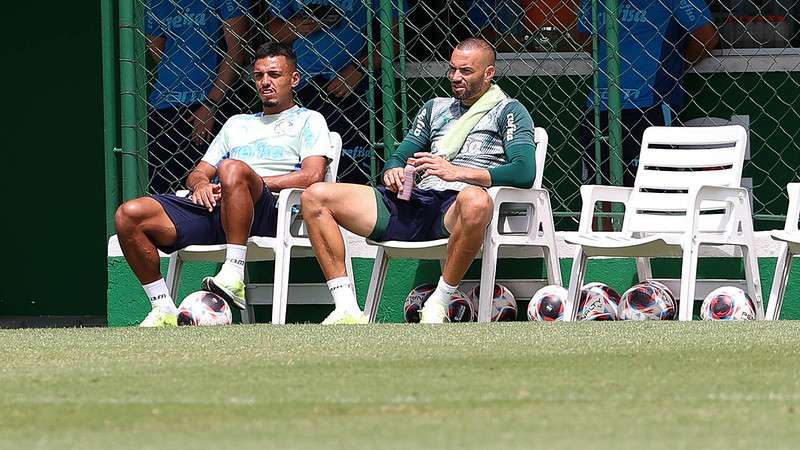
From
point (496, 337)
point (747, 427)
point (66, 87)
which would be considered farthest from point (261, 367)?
point (66, 87)

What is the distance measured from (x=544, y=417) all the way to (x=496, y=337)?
2034mm

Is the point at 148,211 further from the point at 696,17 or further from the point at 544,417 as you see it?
the point at 544,417

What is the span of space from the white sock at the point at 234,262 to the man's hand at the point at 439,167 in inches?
34.9

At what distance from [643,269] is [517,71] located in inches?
55.4

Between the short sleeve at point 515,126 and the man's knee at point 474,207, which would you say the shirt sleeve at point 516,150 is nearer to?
the short sleeve at point 515,126

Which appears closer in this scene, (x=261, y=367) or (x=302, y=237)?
(x=261, y=367)

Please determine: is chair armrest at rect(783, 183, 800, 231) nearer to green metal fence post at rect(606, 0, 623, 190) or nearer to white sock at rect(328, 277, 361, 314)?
green metal fence post at rect(606, 0, 623, 190)

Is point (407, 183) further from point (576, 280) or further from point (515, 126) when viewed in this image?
point (576, 280)

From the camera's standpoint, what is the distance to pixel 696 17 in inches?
324

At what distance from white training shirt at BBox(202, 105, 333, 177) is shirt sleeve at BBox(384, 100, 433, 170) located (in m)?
0.32

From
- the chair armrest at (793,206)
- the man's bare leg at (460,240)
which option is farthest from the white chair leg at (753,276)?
the man's bare leg at (460,240)

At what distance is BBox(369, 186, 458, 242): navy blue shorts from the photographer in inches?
289

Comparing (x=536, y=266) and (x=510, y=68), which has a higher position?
(x=510, y=68)

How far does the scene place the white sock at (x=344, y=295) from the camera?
7.07m
